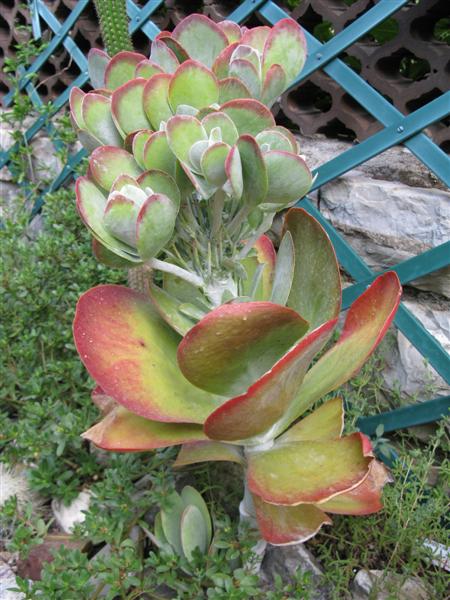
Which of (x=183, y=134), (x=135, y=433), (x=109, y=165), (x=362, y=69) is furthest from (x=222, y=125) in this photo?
(x=362, y=69)

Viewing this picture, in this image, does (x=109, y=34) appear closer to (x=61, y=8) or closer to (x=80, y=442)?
(x=80, y=442)

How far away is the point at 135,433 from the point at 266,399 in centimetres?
20

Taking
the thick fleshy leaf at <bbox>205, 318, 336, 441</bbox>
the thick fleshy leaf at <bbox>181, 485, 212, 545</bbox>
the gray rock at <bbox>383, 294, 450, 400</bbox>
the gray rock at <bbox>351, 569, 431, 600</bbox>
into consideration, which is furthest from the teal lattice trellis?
the thick fleshy leaf at <bbox>205, 318, 336, 441</bbox>

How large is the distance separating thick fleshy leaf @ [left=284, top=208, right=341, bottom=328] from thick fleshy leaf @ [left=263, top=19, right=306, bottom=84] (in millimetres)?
208

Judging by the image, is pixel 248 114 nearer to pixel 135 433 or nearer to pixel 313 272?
pixel 313 272

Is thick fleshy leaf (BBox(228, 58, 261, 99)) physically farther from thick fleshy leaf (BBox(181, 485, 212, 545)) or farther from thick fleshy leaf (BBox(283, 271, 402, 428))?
thick fleshy leaf (BBox(181, 485, 212, 545))

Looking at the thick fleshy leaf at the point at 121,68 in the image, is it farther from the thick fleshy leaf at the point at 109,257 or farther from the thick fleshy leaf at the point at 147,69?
the thick fleshy leaf at the point at 109,257

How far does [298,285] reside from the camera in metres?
0.86

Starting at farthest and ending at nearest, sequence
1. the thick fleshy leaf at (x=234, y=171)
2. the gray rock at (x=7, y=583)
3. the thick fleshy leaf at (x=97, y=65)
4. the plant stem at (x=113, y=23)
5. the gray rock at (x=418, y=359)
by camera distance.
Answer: the plant stem at (x=113, y=23) < the gray rock at (x=418, y=359) < the gray rock at (x=7, y=583) < the thick fleshy leaf at (x=97, y=65) < the thick fleshy leaf at (x=234, y=171)

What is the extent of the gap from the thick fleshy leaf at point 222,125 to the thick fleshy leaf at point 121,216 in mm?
126

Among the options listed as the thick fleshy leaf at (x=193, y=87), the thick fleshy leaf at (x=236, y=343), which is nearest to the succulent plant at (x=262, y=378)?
the thick fleshy leaf at (x=236, y=343)

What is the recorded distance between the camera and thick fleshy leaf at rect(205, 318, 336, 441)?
0.60 metres

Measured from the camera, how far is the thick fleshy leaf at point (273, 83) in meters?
0.70

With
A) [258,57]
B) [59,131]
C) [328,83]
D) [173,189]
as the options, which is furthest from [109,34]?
[59,131]
